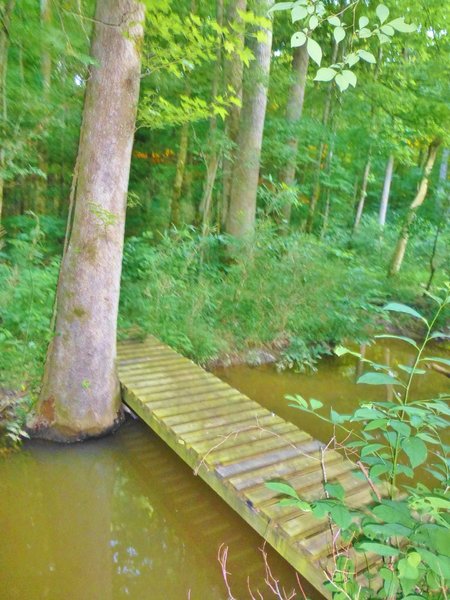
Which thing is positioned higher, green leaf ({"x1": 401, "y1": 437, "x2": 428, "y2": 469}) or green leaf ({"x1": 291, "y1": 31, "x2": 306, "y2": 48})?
green leaf ({"x1": 291, "y1": 31, "x2": 306, "y2": 48})

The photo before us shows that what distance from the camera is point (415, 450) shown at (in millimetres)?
1368

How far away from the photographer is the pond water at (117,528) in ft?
9.02

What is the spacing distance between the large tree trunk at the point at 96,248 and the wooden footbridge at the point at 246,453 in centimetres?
57

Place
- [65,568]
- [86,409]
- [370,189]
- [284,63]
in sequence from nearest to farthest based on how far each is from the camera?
[65,568]
[86,409]
[284,63]
[370,189]

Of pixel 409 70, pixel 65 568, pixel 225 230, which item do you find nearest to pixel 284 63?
pixel 409 70

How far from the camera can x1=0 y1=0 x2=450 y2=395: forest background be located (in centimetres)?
479

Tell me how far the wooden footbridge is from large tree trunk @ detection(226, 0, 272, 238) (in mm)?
4337

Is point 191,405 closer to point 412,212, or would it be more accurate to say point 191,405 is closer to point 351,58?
point 351,58

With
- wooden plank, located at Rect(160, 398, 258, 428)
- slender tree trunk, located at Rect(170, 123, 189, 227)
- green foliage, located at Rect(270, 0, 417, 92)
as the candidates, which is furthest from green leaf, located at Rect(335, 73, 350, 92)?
slender tree trunk, located at Rect(170, 123, 189, 227)

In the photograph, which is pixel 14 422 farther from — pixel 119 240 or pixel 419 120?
pixel 419 120

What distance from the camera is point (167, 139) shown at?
10000 mm

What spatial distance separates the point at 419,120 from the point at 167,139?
6170mm

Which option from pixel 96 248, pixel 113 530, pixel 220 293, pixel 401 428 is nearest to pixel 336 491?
pixel 401 428

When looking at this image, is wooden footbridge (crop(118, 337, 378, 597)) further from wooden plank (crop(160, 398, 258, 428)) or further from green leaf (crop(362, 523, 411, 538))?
green leaf (crop(362, 523, 411, 538))
